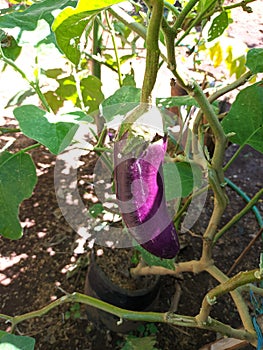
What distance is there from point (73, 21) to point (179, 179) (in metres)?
0.36

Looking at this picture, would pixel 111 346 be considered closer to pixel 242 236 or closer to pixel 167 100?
pixel 242 236

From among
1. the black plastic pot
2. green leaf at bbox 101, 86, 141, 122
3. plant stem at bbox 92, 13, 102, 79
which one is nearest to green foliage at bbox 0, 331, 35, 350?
green leaf at bbox 101, 86, 141, 122

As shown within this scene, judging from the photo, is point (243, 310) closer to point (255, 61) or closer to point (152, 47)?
point (255, 61)

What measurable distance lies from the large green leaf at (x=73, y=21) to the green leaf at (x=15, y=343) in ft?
1.26

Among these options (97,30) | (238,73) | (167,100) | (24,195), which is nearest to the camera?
(167,100)

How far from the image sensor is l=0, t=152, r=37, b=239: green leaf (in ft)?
2.61

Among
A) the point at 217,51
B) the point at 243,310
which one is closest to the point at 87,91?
the point at 243,310

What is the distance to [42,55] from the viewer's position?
0.67m

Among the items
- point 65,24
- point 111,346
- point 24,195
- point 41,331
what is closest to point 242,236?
point 111,346

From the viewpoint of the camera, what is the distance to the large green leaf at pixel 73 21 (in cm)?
38

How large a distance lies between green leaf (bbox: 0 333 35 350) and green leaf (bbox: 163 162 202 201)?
0.29 meters

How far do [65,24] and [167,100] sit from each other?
25 centimetres

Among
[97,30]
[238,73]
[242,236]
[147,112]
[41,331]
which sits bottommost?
[242,236]

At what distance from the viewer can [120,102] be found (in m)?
0.68
